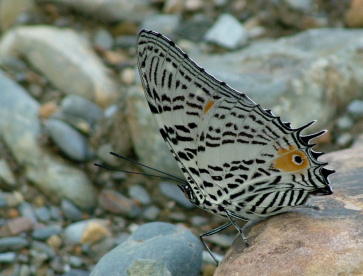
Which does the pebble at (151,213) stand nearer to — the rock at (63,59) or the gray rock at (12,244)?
the gray rock at (12,244)

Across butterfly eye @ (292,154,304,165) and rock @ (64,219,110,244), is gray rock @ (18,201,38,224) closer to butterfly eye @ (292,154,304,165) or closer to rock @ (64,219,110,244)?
A: rock @ (64,219,110,244)

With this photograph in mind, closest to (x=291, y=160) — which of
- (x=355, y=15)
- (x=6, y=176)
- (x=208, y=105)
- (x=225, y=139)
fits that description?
(x=225, y=139)

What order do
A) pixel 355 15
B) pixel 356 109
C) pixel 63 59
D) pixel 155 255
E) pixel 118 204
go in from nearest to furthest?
pixel 155 255 → pixel 118 204 → pixel 356 109 → pixel 63 59 → pixel 355 15

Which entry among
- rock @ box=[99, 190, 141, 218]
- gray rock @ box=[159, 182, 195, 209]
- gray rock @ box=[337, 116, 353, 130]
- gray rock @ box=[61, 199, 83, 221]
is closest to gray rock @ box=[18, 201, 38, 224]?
gray rock @ box=[61, 199, 83, 221]

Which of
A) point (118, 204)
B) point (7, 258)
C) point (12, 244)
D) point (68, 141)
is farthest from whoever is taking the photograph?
point (68, 141)

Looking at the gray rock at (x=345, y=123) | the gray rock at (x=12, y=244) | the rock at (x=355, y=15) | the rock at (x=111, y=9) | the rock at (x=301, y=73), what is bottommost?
the gray rock at (x=345, y=123)

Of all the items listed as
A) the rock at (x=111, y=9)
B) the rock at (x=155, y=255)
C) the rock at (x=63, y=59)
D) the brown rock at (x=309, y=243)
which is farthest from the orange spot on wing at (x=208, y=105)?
the rock at (x=111, y=9)

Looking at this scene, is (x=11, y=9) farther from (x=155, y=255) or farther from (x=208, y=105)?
(x=208, y=105)
